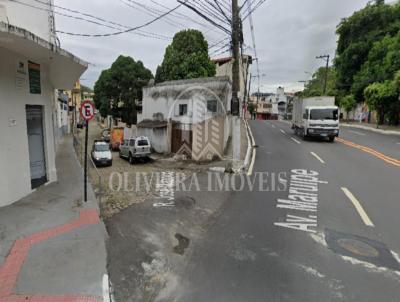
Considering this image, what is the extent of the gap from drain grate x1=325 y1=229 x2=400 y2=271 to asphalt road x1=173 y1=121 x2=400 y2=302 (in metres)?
0.02

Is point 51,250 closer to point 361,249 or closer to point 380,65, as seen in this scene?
point 361,249

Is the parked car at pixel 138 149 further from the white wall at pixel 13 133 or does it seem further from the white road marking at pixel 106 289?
the white road marking at pixel 106 289

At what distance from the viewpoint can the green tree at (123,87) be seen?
31469 millimetres

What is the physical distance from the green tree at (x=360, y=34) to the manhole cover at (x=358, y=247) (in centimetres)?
3952

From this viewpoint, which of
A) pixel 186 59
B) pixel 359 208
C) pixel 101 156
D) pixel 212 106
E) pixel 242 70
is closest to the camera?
A: pixel 359 208

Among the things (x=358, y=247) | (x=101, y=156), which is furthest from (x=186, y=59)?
(x=358, y=247)

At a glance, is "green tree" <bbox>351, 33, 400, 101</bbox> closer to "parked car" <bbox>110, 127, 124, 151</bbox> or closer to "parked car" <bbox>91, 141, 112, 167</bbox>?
"parked car" <bbox>110, 127, 124, 151</bbox>

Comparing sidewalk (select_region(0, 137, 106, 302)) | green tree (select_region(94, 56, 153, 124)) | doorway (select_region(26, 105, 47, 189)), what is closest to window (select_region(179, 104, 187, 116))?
doorway (select_region(26, 105, 47, 189))

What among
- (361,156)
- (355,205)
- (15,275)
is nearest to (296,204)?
(355,205)

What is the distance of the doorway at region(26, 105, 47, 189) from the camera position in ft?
29.6

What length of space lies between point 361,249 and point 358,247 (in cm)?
8

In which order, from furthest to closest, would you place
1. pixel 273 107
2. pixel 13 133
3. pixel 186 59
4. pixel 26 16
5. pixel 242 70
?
pixel 273 107, pixel 242 70, pixel 186 59, pixel 26 16, pixel 13 133

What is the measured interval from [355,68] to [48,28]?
45.2 m

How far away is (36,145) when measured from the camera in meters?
9.41
